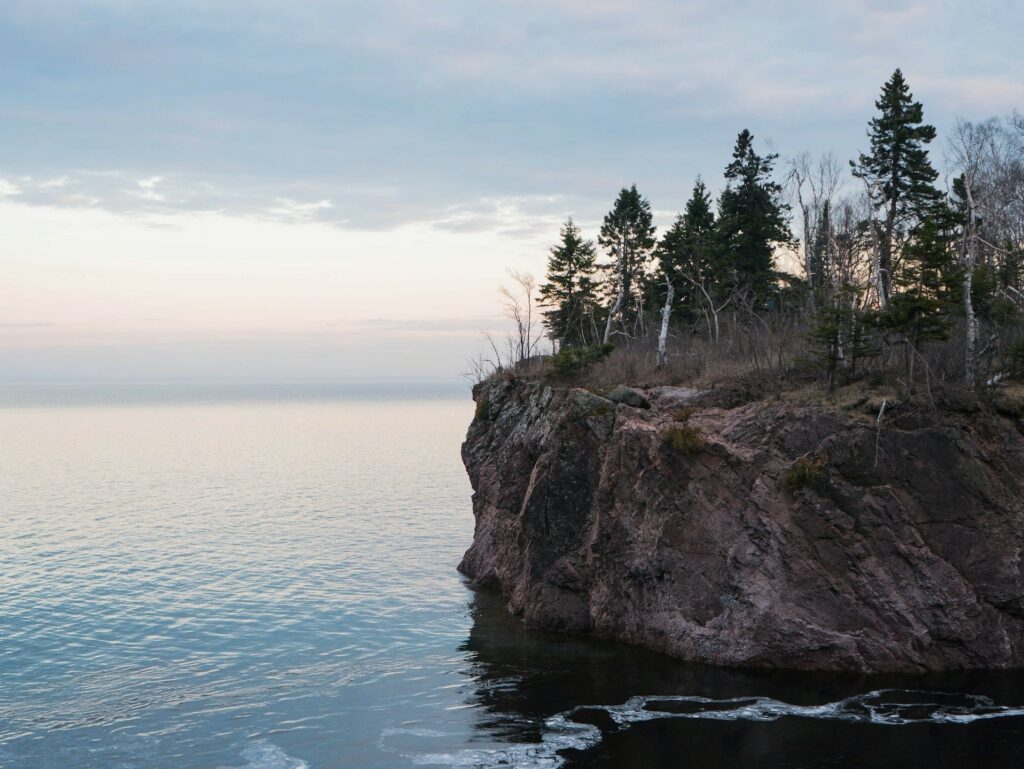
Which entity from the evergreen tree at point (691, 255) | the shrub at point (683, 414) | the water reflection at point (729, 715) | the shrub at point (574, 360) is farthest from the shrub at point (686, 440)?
the evergreen tree at point (691, 255)

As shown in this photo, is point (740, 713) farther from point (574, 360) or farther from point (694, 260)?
point (694, 260)

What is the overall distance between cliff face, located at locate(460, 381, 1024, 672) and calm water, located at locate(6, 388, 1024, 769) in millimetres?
1162

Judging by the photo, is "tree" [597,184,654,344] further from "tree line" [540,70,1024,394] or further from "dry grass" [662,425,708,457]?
"dry grass" [662,425,708,457]

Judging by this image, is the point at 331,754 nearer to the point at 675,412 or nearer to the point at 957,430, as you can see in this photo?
the point at 675,412

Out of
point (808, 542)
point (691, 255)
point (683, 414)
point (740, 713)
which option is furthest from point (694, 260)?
point (740, 713)

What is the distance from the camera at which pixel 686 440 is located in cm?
2900

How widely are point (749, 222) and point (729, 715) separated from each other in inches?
1753

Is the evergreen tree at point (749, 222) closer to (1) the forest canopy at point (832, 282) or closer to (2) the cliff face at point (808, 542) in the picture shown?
(1) the forest canopy at point (832, 282)

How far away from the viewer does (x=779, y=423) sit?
2892 centimetres

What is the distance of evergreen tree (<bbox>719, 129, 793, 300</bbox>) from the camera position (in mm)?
60969

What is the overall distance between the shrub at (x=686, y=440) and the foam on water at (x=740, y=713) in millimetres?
8162

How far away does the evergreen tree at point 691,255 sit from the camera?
60688 mm

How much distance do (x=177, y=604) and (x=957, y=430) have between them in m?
30.2

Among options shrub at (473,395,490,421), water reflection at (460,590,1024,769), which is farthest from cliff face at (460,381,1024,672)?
shrub at (473,395,490,421)
